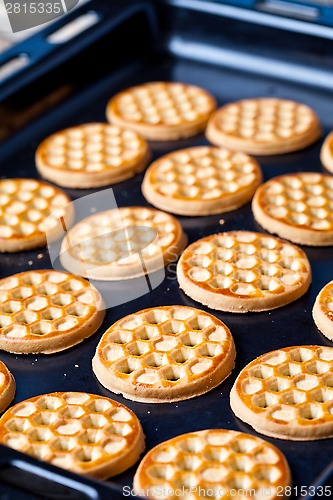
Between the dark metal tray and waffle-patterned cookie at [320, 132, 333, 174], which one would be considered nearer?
the dark metal tray

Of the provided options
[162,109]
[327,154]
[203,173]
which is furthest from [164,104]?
[327,154]

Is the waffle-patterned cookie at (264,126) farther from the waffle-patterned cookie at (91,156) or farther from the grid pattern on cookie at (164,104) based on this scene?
the waffle-patterned cookie at (91,156)

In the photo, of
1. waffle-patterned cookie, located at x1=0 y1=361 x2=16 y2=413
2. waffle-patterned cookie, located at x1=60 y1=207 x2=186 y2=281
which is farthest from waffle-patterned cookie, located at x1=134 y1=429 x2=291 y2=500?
waffle-patterned cookie, located at x1=60 y1=207 x2=186 y2=281

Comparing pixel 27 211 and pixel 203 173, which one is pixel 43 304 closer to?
pixel 27 211

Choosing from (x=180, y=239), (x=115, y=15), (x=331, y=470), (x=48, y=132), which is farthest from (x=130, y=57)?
(x=331, y=470)

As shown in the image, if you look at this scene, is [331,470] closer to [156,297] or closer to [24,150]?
[156,297]

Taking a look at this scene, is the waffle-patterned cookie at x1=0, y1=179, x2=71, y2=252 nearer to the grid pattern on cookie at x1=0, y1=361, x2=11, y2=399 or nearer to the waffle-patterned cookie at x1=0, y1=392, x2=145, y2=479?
the grid pattern on cookie at x1=0, y1=361, x2=11, y2=399
